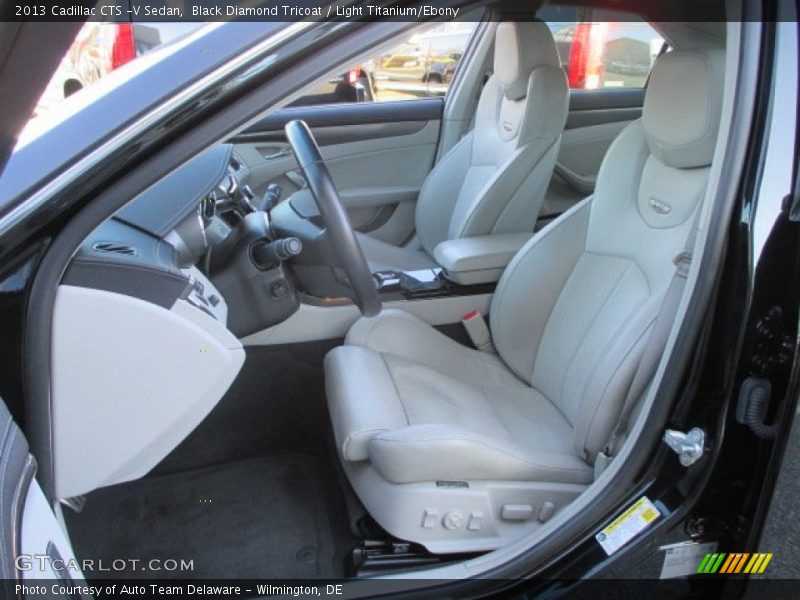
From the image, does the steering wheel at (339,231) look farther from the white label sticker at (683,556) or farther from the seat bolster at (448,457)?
the white label sticker at (683,556)

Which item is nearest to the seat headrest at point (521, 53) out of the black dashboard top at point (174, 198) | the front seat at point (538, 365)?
the front seat at point (538, 365)

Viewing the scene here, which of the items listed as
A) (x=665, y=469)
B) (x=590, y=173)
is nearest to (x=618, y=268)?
(x=665, y=469)

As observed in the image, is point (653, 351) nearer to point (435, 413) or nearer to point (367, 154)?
point (435, 413)

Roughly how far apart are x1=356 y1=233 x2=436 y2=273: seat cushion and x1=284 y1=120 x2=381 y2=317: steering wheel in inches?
42.1

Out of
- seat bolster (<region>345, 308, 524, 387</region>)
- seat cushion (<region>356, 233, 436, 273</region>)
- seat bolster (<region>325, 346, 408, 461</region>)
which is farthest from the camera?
seat cushion (<region>356, 233, 436, 273</region>)

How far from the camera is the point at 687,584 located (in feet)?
3.85

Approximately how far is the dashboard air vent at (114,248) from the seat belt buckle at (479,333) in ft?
3.60

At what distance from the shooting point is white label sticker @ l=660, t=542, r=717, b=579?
1130 millimetres

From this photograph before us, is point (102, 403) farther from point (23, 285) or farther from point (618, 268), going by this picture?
point (618, 268)

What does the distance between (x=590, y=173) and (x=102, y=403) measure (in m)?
2.65

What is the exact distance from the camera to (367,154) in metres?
2.99

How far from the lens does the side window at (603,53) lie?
2.58 m

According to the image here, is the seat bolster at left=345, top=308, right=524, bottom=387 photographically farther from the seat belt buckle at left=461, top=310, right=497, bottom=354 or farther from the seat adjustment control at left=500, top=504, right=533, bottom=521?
the seat adjustment control at left=500, top=504, right=533, bottom=521

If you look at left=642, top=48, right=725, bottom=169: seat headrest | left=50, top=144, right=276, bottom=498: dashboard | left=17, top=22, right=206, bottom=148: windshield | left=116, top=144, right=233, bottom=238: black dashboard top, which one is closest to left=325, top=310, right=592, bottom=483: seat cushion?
left=50, top=144, right=276, bottom=498: dashboard
